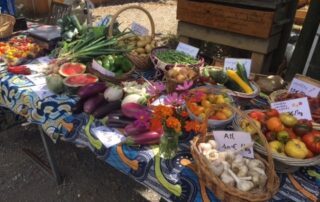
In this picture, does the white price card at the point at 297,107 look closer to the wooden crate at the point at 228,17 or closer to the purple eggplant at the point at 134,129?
the purple eggplant at the point at 134,129

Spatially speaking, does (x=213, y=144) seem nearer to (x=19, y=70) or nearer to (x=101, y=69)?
(x=101, y=69)

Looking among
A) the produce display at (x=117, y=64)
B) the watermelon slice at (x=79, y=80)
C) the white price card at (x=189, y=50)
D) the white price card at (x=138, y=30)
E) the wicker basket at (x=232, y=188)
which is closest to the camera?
the wicker basket at (x=232, y=188)

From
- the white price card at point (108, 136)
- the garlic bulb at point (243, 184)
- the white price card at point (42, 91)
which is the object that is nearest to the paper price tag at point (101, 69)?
the white price card at point (42, 91)

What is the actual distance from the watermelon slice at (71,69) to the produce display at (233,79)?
993 millimetres

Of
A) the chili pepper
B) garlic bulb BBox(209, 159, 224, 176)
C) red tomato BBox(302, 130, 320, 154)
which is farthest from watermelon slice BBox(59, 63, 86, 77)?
red tomato BBox(302, 130, 320, 154)

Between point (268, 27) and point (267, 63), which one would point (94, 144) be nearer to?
point (268, 27)

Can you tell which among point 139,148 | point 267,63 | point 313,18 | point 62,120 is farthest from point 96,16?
point 139,148

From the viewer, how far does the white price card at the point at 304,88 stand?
→ 78.4 inches

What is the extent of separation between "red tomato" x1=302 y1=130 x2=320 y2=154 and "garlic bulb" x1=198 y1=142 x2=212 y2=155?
1.61ft

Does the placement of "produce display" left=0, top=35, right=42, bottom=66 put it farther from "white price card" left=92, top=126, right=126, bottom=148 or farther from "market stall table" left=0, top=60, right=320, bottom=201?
"white price card" left=92, top=126, right=126, bottom=148

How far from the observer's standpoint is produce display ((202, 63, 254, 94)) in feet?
6.64

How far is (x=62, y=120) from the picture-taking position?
6.52ft

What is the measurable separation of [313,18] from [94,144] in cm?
291

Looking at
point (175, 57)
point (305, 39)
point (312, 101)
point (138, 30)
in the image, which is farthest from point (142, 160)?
point (305, 39)
